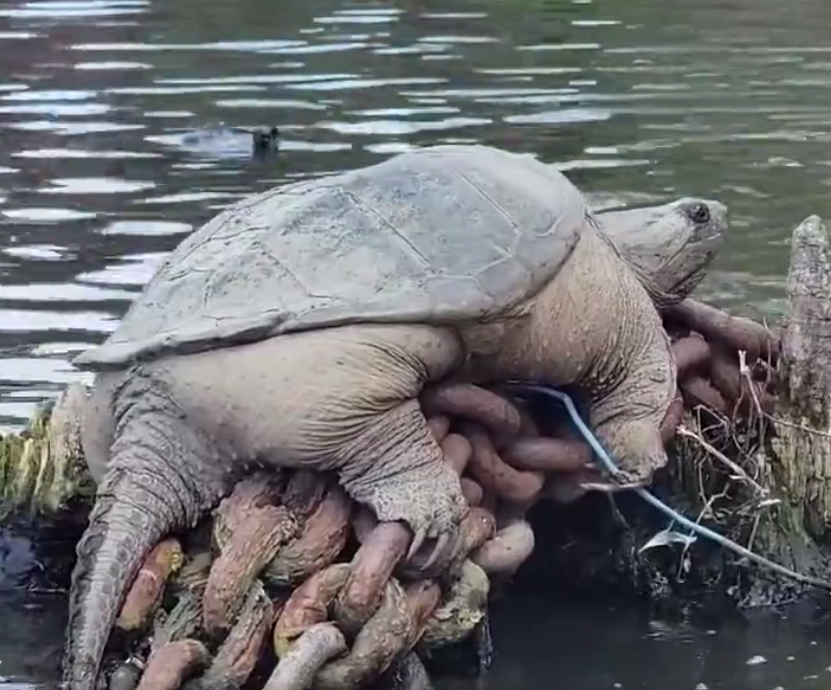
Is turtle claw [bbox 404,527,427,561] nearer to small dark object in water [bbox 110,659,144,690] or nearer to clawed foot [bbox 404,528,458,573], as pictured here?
clawed foot [bbox 404,528,458,573]

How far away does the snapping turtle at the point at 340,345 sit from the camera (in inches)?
214

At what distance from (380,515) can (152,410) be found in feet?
2.25

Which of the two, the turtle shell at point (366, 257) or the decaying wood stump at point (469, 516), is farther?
the turtle shell at point (366, 257)

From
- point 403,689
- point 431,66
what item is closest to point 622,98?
point 431,66

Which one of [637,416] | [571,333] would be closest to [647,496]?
[637,416]

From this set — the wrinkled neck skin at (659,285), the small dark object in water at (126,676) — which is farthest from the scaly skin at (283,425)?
the wrinkled neck skin at (659,285)

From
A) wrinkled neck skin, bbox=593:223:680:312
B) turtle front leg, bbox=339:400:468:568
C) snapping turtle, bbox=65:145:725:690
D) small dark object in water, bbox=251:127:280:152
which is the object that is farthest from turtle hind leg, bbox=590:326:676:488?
small dark object in water, bbox=251:127:280:152

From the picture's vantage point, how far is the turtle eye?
648cm

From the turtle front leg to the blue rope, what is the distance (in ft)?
1.63

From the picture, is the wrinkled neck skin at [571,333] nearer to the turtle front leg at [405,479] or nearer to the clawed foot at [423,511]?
the turtle front leg at [405,479]

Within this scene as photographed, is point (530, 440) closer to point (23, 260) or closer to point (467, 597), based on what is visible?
point (467, 597)

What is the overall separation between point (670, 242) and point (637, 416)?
0.66 m

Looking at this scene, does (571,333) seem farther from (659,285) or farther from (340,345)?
(340,345)

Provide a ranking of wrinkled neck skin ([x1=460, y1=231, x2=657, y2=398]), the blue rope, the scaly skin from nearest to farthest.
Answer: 1. the scaly skin
2. wrinkled neck skin ([x1=460, y1=231, x2=657, y2=398])
3. the blue rope
